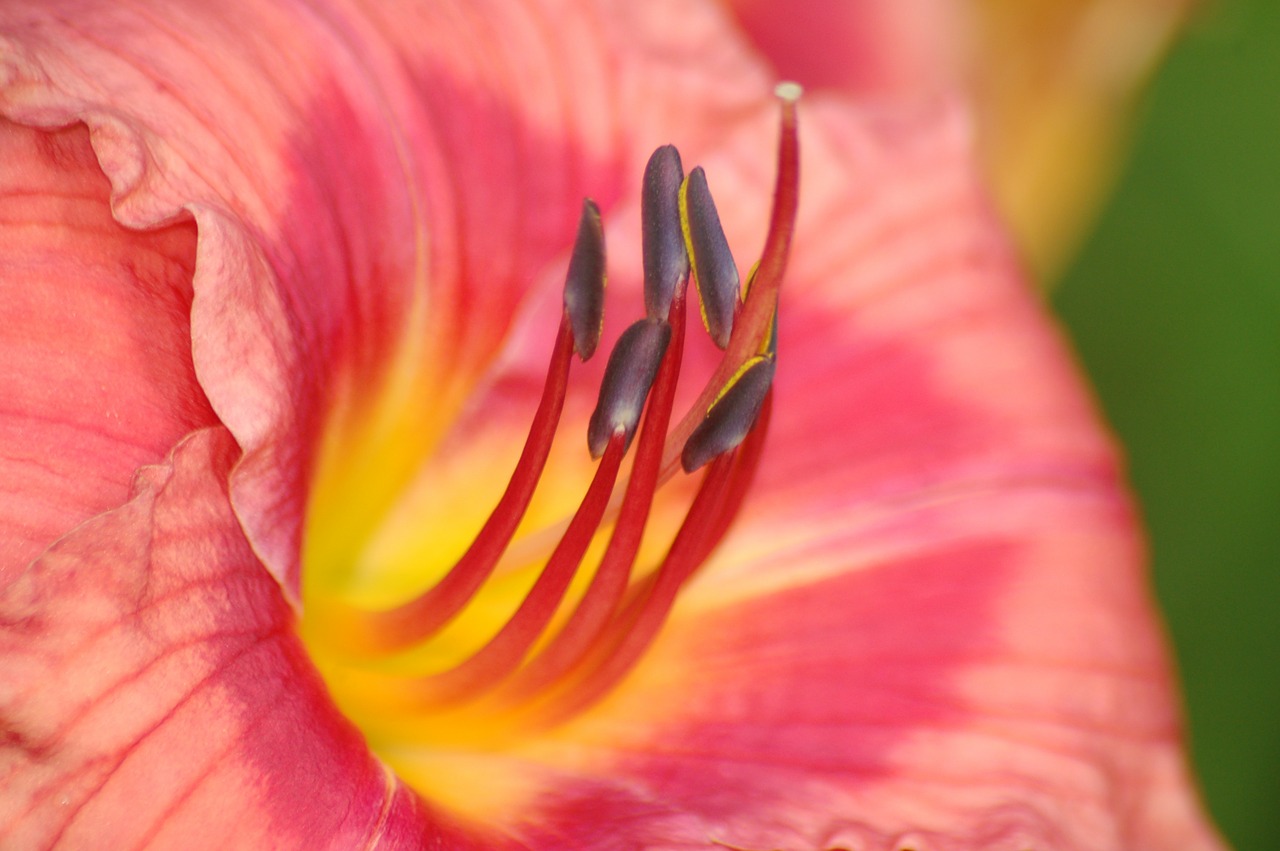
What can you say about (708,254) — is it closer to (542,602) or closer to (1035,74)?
(542,602)

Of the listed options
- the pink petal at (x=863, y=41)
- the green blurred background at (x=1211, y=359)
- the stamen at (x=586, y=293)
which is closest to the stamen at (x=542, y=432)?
the stamen at (x=586, y=293)

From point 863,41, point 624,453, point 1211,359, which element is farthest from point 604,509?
point 1211,359

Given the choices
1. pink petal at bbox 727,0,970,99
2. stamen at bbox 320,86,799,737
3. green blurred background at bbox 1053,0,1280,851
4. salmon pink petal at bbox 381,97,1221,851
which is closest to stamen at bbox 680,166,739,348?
stamen at bbox 320,86,799,737

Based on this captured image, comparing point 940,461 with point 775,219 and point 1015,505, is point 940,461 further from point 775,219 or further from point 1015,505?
point 775,219

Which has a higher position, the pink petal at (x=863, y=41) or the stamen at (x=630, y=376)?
the pink petal at (x=863, y=41)

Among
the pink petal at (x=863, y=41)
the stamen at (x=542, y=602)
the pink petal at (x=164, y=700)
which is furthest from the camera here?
the pink petal at (x=863, y=41)

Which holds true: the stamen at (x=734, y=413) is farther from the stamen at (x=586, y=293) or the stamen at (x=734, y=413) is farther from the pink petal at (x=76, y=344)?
the pink petal at (x=76, y=344)

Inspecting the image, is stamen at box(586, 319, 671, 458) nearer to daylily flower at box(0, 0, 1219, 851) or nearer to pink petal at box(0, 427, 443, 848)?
daylily flower at box(0, 0, 1219, 851)
